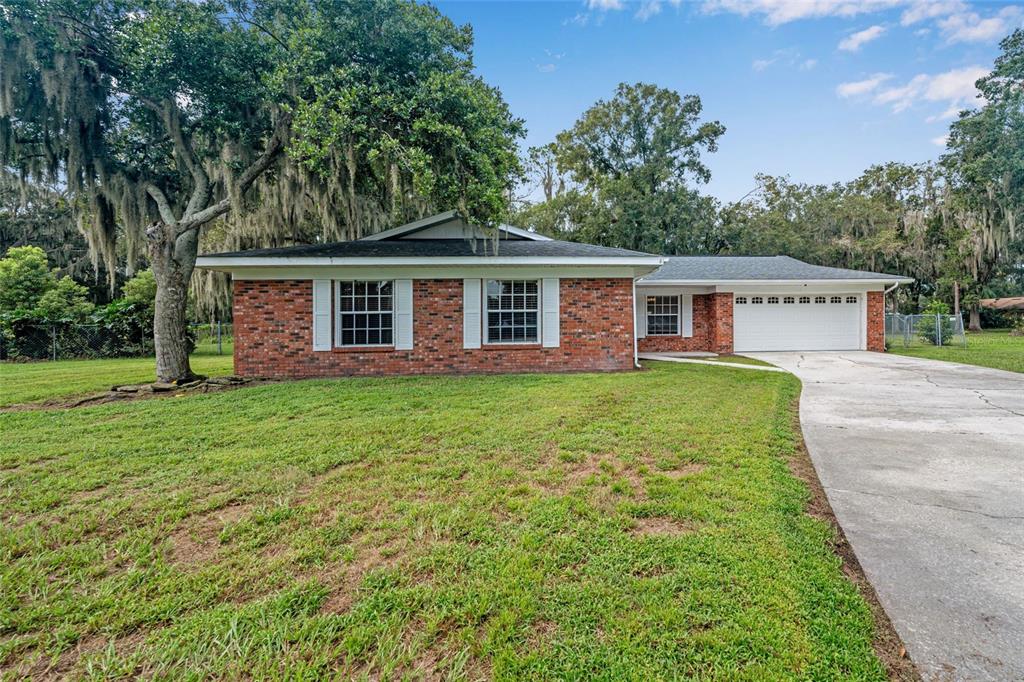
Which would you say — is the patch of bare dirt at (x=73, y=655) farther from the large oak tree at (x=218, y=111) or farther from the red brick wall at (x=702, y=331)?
the red brick wall at (x=702, y=331)

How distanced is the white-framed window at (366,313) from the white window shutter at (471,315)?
150 centimetres

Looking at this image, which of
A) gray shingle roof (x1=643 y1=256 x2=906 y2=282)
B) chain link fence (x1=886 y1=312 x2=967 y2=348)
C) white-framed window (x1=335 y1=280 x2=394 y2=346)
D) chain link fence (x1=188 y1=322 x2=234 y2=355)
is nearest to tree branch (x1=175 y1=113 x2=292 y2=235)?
white-framed window (x1=335 y1=280 x2=394 y2=346)

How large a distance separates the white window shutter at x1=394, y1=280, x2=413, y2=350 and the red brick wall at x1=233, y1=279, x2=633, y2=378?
124mm

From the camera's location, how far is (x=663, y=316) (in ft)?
46.4

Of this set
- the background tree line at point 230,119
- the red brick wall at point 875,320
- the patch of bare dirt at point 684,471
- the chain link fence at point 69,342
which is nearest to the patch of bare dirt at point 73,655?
the patch of bare dirt at point 684,471

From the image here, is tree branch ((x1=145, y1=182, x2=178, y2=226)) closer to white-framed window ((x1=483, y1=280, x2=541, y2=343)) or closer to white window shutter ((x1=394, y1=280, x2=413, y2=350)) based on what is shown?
white window shutter ((x1=394, y1=280, x2=413, y2=350))

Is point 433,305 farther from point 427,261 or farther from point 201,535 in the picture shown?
point 201,535

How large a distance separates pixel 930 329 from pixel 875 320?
4324 mm

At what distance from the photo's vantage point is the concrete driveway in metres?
1.80

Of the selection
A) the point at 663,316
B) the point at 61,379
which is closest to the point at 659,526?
the point at 61,379

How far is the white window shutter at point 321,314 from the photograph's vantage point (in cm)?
897

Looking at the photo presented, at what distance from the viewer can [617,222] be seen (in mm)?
23422

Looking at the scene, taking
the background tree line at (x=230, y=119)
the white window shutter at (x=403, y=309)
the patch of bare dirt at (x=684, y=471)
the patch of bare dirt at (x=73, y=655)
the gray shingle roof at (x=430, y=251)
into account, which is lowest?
the patch of bare dirt at (x=73, y=655)

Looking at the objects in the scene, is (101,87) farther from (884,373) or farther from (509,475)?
(884,373)
